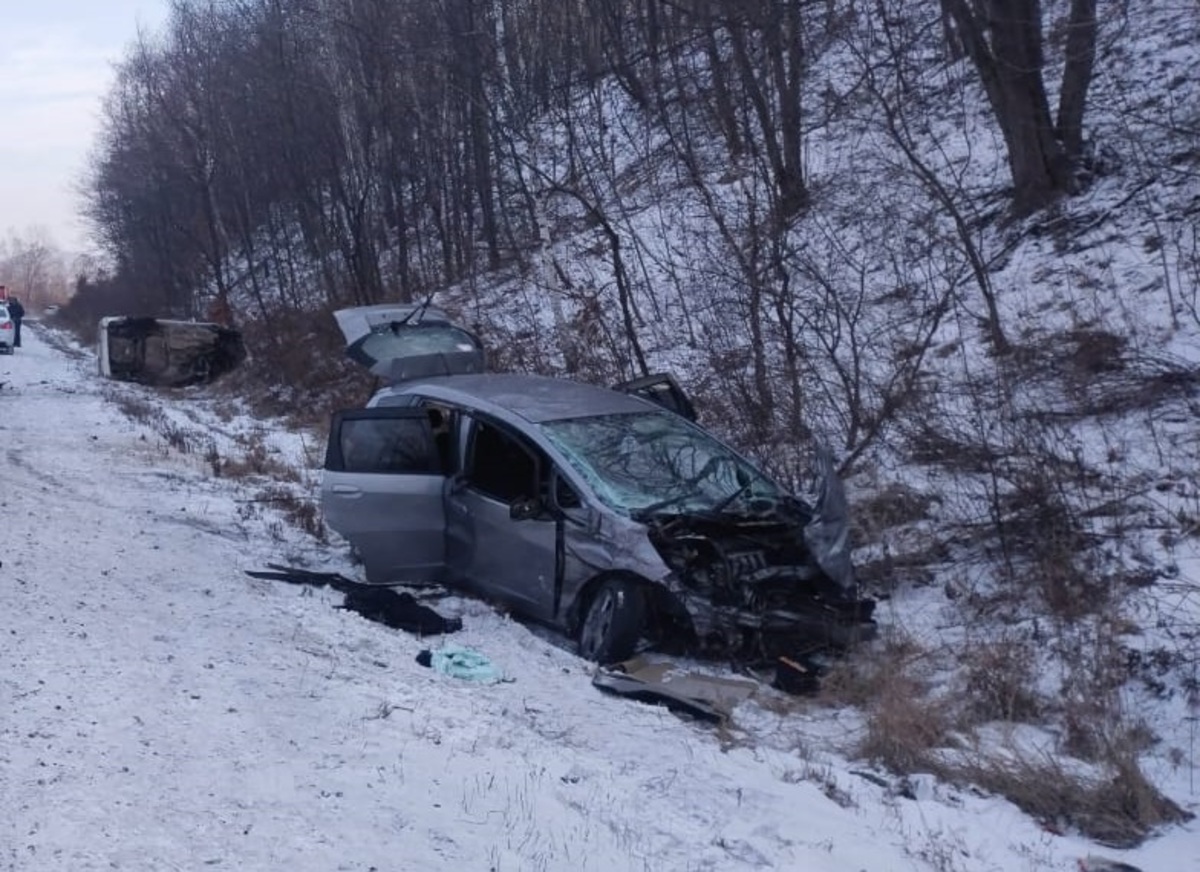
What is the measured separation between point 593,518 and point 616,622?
658mm

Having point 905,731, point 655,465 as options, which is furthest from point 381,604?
point 905,731

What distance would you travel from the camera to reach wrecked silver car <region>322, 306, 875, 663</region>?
26.5 feet

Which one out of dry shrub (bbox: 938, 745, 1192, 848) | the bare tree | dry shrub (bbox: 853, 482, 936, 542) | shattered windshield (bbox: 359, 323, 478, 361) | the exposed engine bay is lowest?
dry shrub (bbox: 938, 745, 1192, 848)

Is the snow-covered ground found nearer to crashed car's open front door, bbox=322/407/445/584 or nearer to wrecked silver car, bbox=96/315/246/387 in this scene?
crashed car's open front door, bbox=322/407/445/584

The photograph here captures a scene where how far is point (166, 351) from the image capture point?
29125mm

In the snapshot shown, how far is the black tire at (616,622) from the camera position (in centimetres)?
809

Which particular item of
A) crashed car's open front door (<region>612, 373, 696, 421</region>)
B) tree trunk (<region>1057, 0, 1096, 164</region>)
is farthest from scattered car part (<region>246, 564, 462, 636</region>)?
tree trunk (<region>1057, 0, 1096, 164</region>)

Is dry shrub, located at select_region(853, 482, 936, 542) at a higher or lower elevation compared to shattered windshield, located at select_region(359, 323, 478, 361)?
lower

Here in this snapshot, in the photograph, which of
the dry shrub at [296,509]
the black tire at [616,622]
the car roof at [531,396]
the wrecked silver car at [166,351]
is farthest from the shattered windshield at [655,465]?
the wrecked silver car at [166,351]

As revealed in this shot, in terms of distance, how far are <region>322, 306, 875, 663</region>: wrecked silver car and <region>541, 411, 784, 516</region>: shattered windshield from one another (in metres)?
0.01

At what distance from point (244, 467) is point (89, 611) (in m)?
8.19

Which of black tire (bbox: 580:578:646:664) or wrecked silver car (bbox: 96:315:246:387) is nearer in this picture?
black tire (bbox: 580:578:646:664)

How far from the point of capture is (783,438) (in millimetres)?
11844

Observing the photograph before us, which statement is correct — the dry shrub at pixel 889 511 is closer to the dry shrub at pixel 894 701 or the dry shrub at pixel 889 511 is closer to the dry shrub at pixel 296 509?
the dry shrub at pixel 894 701
